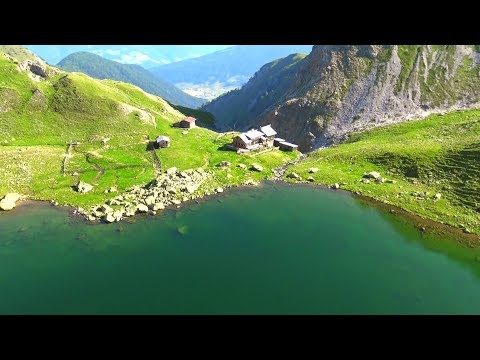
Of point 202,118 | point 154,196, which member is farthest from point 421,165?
point 202,118

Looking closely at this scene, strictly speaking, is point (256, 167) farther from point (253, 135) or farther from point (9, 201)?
point (9, 201)

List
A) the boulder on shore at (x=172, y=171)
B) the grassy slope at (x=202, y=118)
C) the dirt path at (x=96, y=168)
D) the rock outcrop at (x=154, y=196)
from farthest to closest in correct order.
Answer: the grassy slope at (x=202, y=118) → the boulder on shore at (x=172, y=171) → the dirt path at (x=96, y=168) → the rock outcrop at (x=154, y=196)

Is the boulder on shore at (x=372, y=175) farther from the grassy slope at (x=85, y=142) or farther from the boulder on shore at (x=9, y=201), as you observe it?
the boulder on shore at (x=9, y=201)

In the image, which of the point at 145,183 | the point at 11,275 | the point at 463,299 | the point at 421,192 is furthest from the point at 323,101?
the point at 11,275

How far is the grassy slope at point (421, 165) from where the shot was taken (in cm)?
5909

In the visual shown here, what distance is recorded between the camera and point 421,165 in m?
69.6

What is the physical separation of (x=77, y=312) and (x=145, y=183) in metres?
33.1

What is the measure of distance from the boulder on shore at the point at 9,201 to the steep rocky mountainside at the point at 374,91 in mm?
71430

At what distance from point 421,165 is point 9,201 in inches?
2754

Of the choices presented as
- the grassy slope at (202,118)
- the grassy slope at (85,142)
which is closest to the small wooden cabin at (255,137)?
the grassy slope at (85,142)

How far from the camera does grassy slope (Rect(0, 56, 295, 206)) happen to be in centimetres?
6700

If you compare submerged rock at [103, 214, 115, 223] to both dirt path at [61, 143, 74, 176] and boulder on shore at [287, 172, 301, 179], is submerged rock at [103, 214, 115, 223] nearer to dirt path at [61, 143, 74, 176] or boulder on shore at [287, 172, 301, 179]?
dirt path at [61, 143, 74, 176]

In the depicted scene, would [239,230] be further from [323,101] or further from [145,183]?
[323,101]

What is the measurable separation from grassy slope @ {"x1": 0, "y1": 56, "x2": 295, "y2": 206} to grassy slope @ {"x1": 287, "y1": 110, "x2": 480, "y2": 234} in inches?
539
